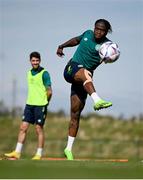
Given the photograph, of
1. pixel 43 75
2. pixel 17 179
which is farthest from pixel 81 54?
pixel 17 179

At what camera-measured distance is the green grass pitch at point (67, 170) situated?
837 centimetres

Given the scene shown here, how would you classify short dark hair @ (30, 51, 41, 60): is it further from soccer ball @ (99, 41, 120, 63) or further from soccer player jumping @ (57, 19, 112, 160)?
soccer ball @ (99, 41, 120, 63)

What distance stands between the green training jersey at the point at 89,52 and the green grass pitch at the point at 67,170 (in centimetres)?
209

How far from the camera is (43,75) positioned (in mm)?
13320

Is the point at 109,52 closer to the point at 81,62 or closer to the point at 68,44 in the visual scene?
the point at 81,62

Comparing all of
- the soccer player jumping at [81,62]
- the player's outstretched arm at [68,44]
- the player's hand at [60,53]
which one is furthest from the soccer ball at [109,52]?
the player's hand at [60,53]

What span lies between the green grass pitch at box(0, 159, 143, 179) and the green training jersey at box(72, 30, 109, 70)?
6.87ft

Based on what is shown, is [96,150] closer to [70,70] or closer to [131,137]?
[131,137]

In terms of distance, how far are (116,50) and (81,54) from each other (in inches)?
21.6

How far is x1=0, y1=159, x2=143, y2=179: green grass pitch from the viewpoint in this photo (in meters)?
8.37

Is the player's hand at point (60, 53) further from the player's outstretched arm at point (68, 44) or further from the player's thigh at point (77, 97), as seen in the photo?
the player's thigh at point (77, 97)

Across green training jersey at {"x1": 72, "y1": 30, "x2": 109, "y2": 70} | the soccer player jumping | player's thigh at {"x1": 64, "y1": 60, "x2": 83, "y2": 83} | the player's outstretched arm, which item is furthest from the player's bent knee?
the player's outstretched arm

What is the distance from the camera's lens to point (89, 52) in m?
12.1

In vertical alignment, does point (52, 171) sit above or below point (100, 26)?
below
